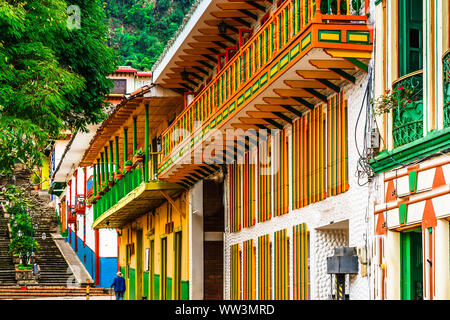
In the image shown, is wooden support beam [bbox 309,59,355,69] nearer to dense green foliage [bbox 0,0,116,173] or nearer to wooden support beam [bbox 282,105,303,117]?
wooden support beam [bbox 282,105,303,117]

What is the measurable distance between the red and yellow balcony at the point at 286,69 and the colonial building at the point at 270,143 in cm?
2

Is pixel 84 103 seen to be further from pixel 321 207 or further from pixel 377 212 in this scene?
pixel 377 212

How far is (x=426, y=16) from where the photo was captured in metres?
13.1

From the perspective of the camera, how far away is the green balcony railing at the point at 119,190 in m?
29.4

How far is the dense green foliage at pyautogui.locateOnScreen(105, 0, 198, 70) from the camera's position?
82.0m

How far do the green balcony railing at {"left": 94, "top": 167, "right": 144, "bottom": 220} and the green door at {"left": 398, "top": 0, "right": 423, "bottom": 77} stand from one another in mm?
15170

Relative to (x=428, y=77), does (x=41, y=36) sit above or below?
above

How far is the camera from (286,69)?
15.5 metres

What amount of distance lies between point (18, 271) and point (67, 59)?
24.5 metres

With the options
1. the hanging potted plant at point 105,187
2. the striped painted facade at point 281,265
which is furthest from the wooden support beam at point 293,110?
the hanging potted plant at point 105,187

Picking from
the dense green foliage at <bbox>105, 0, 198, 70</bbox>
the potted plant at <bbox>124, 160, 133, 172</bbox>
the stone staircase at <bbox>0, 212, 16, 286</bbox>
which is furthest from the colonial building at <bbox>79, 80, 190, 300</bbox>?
the dense green foliage at <bbox>105, 0, 198, 70</bbox>

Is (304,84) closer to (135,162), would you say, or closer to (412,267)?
(412,267)
